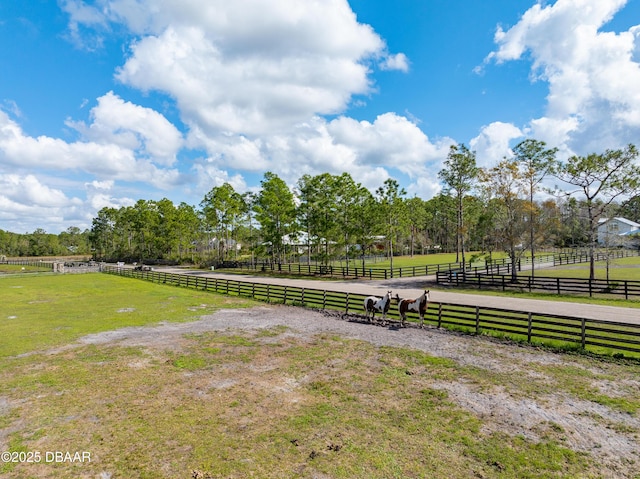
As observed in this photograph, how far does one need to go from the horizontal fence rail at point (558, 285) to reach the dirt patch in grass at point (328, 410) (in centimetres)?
1354

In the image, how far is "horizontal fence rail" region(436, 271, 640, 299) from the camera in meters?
19.7

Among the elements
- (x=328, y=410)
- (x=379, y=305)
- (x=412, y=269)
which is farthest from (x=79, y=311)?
(x=412, y=269)

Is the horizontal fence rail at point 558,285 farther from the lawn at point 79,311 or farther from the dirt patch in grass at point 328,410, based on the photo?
the lawn at point 79,311

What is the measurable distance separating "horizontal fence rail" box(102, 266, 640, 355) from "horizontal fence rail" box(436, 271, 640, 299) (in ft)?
27.2

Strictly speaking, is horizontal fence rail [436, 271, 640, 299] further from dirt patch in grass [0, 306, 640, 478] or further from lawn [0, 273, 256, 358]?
lawn [0, 273, 256, 358]

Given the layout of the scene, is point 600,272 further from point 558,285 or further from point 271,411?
point 271,411

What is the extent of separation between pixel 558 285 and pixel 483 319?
1230 cm

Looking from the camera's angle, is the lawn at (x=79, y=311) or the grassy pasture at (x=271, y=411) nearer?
the grassy pasture at (x=271, y=411)

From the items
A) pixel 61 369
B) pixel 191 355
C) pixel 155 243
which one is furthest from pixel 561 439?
pixel 155 243

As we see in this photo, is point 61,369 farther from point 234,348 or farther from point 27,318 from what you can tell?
point 27,318

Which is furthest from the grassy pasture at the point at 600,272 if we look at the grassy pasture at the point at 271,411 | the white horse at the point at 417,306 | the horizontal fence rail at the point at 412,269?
the grassy pasture at the point at 271,411

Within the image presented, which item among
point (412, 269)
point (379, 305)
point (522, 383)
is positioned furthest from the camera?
point (412, 269)

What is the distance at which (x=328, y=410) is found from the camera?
6.96 meters

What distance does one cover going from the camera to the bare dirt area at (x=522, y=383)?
5.91 metres
